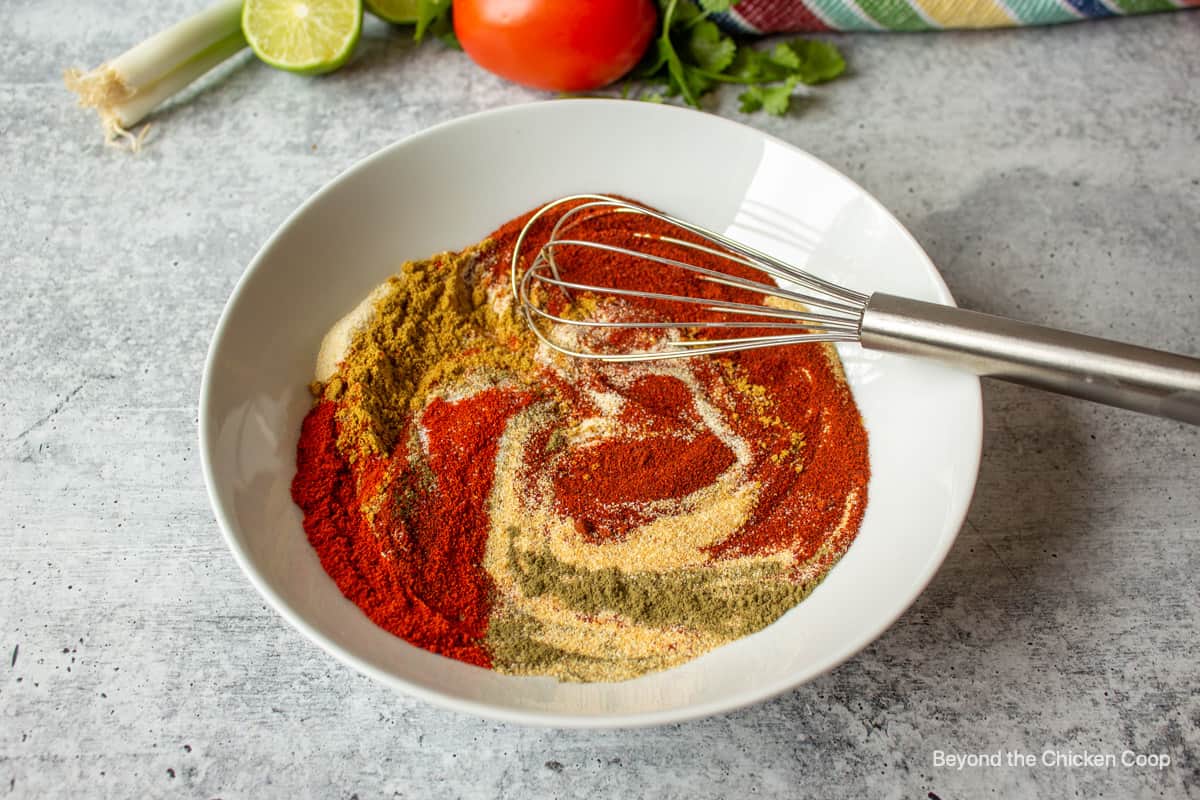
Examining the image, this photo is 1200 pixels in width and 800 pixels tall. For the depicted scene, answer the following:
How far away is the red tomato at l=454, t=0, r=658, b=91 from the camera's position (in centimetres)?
125

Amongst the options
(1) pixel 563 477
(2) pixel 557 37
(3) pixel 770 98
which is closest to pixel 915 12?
(3) pixel 770 98

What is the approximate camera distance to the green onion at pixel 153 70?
1.32 m

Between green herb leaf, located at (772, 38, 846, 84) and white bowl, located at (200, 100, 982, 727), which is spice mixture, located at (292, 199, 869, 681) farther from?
green herb leaf, located at (772, 38, 846, 84)

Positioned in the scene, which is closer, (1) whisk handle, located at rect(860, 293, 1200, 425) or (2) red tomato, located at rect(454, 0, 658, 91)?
(1) whisk handle, located at rect(860, 293, 1200, 425)

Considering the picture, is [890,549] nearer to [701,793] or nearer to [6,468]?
[701,793]

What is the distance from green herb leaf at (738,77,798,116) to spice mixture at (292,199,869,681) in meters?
0.33

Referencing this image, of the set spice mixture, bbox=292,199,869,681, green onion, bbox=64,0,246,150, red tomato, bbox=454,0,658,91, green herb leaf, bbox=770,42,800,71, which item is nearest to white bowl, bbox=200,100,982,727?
spice mixture, bbox=292,199,869,681

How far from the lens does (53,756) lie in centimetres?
96

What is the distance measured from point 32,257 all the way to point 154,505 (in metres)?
0.45

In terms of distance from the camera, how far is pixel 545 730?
96cm

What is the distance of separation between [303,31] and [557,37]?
0.40 m

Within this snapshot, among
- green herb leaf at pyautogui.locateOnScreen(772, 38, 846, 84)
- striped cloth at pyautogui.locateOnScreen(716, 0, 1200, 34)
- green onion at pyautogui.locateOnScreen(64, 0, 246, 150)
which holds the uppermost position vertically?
striped cloth at pyautogui.locateOnScreen(716, 0, 1200, 34)

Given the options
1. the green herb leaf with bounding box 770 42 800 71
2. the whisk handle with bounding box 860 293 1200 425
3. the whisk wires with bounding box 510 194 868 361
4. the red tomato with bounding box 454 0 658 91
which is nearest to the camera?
the whisk handle with bounding box 860 293 1200 425

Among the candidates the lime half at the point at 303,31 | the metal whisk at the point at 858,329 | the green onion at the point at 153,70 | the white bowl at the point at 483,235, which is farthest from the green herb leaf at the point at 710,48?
Result: the green onion at the point at 153,70
